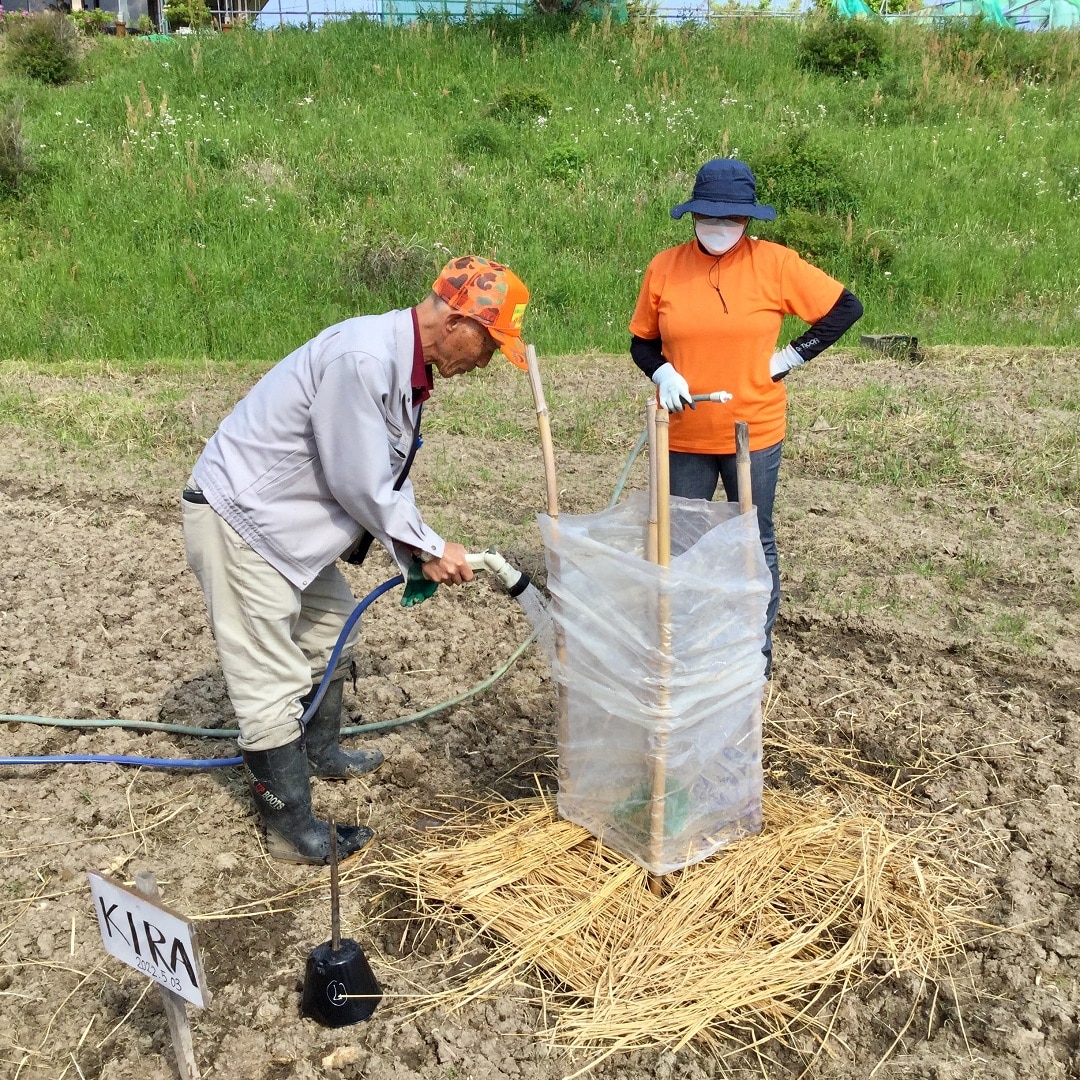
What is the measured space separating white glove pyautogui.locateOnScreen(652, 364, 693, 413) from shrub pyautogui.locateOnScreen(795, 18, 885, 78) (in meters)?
13.1

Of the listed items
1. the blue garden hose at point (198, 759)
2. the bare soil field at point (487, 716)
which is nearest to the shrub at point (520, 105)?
the bare soil field at point (487, 716)

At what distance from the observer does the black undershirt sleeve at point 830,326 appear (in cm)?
338

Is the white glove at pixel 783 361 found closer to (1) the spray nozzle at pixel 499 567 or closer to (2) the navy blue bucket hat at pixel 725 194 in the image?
(2) the navy blue bucket hat at pixel 725 194

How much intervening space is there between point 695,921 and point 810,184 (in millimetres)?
9391

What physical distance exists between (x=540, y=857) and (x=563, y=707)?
40 centimetres

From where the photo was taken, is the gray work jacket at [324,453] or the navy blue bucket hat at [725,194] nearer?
the gray work jacket at [324,453]

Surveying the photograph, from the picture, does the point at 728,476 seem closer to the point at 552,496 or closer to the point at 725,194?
the point at 725,194

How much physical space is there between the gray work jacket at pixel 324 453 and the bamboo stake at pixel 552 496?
11.8 inches

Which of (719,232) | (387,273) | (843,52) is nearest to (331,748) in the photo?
(719,232)

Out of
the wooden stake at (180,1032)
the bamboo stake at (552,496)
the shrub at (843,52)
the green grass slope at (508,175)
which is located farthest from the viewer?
the shrub at (843,52)

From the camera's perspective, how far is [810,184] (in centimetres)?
1066

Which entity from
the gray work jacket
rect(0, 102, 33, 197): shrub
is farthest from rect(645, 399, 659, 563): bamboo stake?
rect(0, 102, 33, 197): shrub

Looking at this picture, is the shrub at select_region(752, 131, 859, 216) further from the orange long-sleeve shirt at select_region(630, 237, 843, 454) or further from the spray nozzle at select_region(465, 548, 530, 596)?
the spray nozzle at select_region(465, 548, 530, 596)

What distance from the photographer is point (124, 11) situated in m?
28.1
